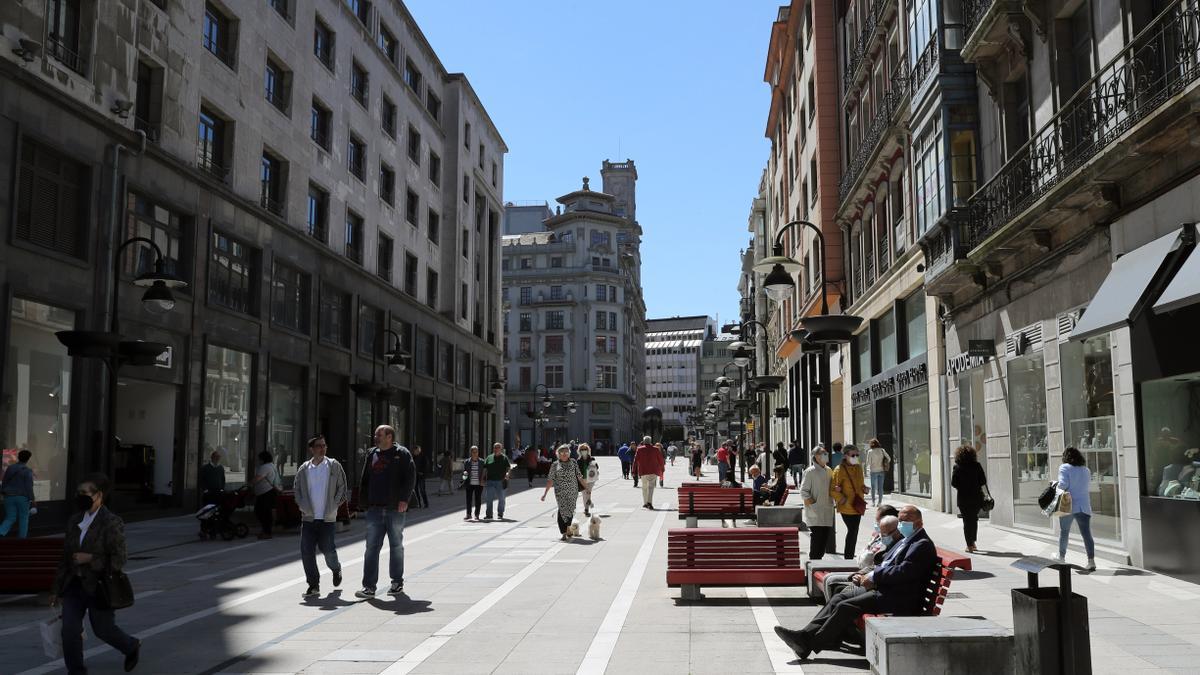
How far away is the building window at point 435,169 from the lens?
50475 millimetres

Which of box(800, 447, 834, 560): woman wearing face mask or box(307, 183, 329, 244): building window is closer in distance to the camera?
box(800, 447, 834, 560): woman wearing face mask

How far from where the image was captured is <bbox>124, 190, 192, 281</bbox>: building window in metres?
23.0

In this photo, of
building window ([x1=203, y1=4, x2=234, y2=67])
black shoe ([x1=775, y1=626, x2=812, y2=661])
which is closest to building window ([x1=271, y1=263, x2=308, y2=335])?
building window ([x1=203, y1=4, x2=234, y2=67])

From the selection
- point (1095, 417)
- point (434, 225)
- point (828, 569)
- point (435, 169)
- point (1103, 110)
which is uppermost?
point (435, 169)

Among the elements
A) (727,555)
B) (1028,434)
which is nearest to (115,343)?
(727,555)

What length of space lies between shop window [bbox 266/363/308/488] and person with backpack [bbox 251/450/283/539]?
10821 mm

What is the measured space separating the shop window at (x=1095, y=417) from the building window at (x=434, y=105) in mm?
39531

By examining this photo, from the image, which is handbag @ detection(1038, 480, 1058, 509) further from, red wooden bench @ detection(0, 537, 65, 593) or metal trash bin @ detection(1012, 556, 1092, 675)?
red wooden bench @ detection(0, 537, 65, 593)

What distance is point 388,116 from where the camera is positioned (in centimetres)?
4381

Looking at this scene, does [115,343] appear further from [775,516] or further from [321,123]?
[321,123]

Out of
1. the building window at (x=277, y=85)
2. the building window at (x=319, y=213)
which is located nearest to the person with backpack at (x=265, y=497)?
the building window at (x=277, y=85)

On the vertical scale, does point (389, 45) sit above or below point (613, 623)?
above

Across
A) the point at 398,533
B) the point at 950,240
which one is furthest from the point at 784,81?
the point at 398,533

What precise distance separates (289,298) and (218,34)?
27.3 ft
